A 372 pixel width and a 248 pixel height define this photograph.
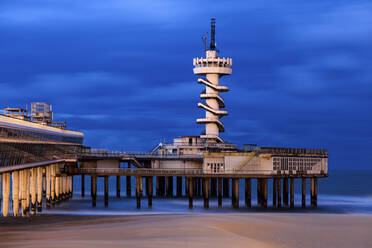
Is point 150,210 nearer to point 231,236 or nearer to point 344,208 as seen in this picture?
point 344,208

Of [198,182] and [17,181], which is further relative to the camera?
[198,182]

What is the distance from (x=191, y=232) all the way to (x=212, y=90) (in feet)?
159

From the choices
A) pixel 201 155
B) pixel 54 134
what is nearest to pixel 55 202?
pixel 54 134

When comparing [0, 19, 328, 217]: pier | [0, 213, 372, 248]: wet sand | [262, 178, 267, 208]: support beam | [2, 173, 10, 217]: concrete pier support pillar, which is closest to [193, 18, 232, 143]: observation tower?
[0, 19, 328, 217]: pier

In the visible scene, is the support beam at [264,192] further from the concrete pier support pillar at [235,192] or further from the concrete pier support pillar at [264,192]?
the concrete pier support pillar at [235,192]

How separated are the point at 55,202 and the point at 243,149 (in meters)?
23.0

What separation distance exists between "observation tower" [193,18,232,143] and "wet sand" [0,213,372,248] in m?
34.1

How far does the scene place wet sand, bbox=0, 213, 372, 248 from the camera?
39.8 meters

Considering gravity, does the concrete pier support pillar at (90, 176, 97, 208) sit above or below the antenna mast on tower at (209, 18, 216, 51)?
below

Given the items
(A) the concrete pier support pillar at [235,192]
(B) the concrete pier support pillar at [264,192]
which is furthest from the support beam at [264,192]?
(A) the concrete pier support pillar at [235,192]

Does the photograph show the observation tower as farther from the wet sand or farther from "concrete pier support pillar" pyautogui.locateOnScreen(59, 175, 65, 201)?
the wet sand

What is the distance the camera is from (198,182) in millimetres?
98938

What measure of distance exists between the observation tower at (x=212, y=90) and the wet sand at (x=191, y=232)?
1343 inches

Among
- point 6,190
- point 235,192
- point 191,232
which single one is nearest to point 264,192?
point 235,192
